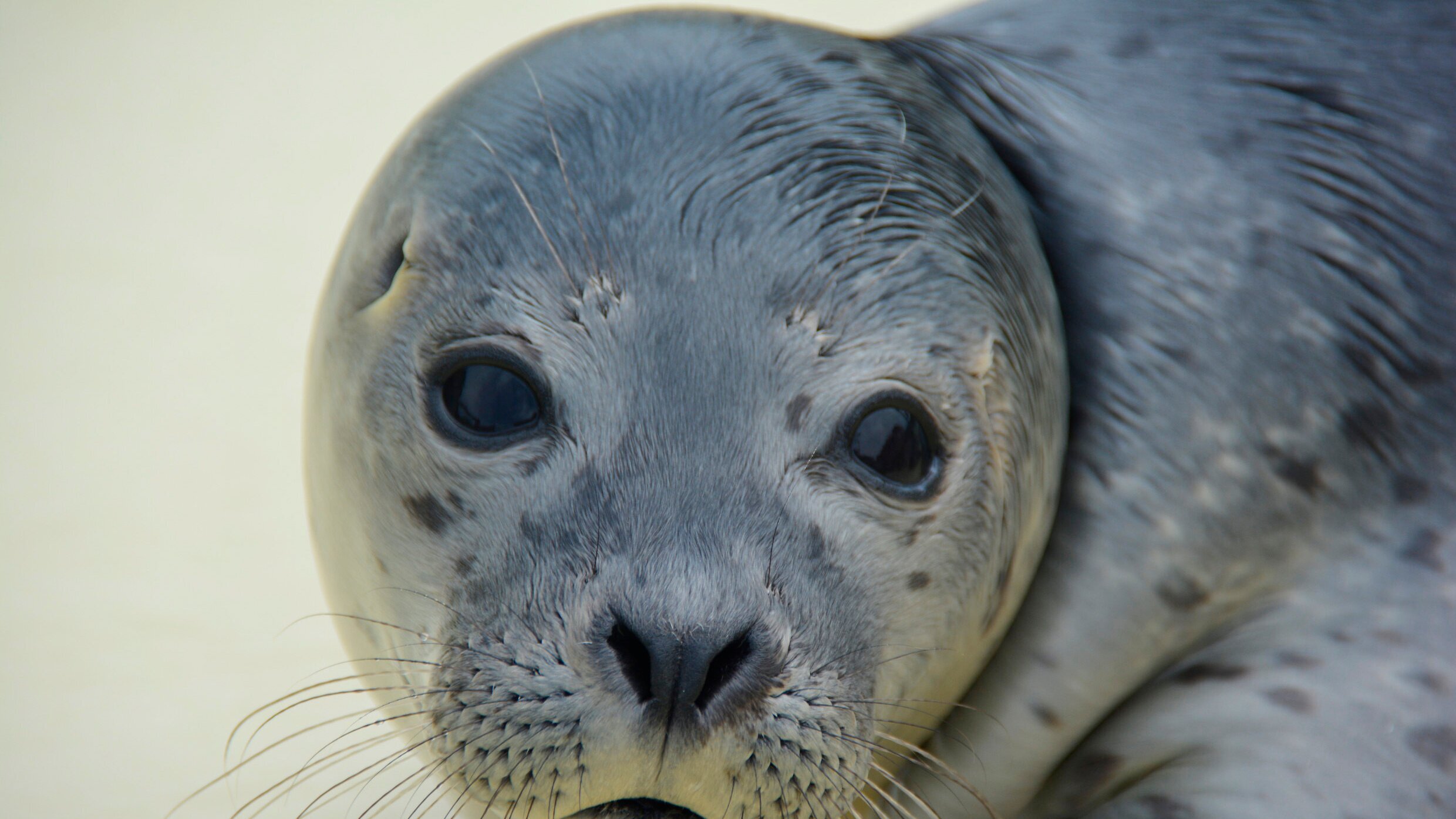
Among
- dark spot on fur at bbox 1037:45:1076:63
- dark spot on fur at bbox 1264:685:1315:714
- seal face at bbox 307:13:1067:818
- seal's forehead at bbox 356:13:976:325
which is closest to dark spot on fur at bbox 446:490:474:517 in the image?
seal face at bbox 307:13:1067:818

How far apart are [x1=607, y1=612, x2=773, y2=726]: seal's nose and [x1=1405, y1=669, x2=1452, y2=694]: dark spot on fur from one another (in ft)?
2.92

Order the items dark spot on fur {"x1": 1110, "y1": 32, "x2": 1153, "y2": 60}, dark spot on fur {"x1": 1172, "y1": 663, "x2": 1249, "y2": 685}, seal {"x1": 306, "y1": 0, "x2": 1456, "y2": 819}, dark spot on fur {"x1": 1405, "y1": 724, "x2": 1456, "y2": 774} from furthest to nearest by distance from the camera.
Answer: dark spot on fur {"x1": 1110, "y1": 32, "x2": 1153, "y2": 60}
dark spot on fur {"x1": 1172, "y1": 663, "x2": 1249, "y2": 685}
dark spot on fur {"x1": 1405, "y1": 724, "x2": 1456, "y2": 774}
seal {"x1": 306, "y1": 0, "x2": 1456, "y2": 819}

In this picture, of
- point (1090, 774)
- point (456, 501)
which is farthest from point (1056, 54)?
point (456, 501)

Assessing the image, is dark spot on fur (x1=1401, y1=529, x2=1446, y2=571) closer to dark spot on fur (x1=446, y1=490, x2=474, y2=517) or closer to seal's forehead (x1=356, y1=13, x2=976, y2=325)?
seal's forehead (x1=356, y1=13, x2=976, y2=325)

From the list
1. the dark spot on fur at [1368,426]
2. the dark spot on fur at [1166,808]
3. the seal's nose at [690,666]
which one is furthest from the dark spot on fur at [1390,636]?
the seal's nose at [690,666]

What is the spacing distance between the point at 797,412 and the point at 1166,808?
2.18 feet

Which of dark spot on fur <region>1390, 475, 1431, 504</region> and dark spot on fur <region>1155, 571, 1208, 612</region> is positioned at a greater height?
dark spot on fur <region>1390, 475, 1431, 504</region>

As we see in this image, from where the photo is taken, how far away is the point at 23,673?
2477mm

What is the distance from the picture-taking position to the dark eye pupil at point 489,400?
1.55m

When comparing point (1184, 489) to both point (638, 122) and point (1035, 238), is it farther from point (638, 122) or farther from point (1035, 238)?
point (638, 122)

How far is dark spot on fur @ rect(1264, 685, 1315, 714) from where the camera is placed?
5.59 feet

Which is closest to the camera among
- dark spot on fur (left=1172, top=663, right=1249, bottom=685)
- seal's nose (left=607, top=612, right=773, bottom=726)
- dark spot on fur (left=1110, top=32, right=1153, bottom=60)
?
seal's nose (left=607, top=612, right=773, bottom=726)

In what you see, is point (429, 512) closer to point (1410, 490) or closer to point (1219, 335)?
point (1219, 335)

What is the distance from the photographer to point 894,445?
Answer: 160 centimetres
